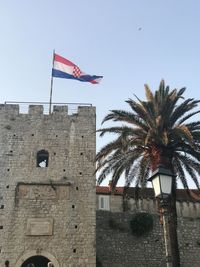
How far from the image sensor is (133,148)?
17.7 metres

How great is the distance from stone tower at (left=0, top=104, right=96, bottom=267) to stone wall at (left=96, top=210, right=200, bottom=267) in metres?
3.81

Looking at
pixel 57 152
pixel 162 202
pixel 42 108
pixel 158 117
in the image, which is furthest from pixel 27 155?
pixel 162 202

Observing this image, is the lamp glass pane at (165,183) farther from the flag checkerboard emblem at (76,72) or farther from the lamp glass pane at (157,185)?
the flag checkerboard emblem at (76,72)

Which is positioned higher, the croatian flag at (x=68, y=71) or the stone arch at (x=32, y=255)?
the croatian flag at (x=68, y=71)

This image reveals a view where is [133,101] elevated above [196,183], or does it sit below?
above

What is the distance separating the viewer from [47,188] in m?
20.6

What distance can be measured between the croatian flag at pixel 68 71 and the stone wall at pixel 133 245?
8260 millimetres

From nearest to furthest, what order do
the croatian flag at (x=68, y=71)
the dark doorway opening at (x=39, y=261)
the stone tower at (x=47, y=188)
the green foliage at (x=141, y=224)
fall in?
the stone tower at (x=47, y=188) → the dark doorway opening at (x=39, y=261) → the croatian flag at (x=68, y=71) → the green foliage at (x=141, y=224)

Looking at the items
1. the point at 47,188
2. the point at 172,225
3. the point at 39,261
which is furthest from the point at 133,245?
the point at 172,225

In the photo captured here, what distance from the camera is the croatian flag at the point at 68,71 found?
912 inches

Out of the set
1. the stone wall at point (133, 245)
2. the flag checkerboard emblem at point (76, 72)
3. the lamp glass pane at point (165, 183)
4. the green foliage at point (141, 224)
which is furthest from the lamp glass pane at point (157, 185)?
the green foliage at point (141, 224)

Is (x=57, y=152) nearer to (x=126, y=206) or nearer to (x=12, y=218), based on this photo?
(x=12, y=218)

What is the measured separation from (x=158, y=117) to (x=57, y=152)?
23.7 ft

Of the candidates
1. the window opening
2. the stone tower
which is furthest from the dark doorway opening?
the window opening
